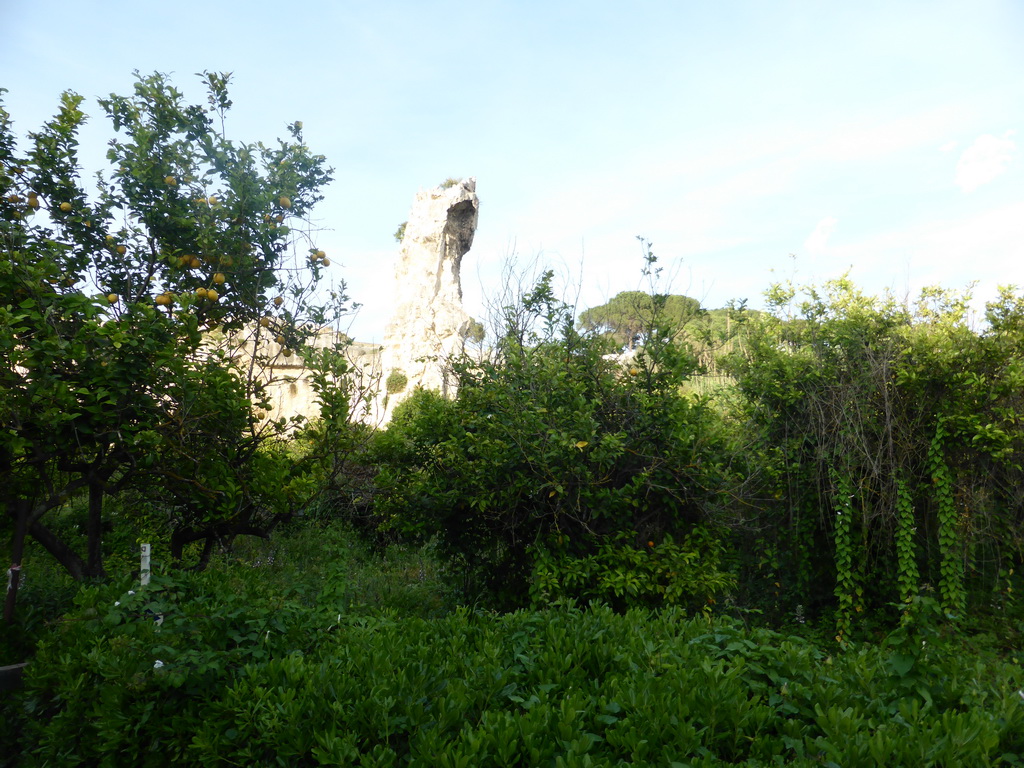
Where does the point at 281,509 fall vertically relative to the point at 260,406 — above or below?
below

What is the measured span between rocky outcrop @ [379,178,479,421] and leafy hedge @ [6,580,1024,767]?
23.9 metres

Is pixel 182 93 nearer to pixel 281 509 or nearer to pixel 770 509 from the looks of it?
pixel 281 509

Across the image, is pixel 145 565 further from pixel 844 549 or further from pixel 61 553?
pixel 844 549

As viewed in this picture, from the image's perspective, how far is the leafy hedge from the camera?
193cm

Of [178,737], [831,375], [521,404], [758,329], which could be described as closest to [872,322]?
[831,375]

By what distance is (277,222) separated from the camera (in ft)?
15.7

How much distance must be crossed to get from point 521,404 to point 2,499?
3.32 meters

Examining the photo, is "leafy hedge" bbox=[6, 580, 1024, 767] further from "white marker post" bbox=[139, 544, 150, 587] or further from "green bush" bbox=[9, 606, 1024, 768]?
"white marker post" bbox=[139, 544, 150, 587]

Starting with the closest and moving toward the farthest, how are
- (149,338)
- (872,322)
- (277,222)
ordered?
(149,338) → (277,222) → (872,322)

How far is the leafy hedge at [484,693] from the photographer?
1.93 m

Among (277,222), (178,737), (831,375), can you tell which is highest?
(277,222)

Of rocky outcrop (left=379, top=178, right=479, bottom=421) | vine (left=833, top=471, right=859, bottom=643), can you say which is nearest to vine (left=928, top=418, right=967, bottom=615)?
vine (left=833, top=471, right=859, bottom=643)

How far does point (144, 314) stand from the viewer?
376 centimetres

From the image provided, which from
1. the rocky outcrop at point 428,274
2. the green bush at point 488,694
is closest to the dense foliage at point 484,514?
the green bush at point 488,694
